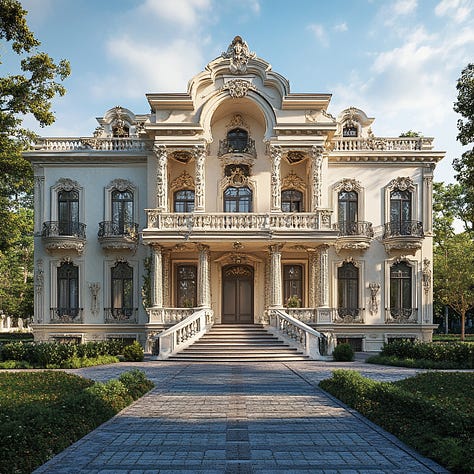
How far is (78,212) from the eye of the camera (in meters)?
27.0

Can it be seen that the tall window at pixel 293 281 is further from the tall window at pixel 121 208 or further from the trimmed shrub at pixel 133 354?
the trimmed shrub at pixel 133 354

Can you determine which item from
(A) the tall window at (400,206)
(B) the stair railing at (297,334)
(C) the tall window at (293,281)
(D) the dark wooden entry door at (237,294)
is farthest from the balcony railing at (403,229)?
(B) the stair railing at (297,334)

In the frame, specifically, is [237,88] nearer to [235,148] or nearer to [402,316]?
[235,148]

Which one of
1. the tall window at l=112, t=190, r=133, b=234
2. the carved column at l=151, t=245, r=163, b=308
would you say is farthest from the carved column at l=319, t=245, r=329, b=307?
the tall window at l=112, t=190, r=133, b=234

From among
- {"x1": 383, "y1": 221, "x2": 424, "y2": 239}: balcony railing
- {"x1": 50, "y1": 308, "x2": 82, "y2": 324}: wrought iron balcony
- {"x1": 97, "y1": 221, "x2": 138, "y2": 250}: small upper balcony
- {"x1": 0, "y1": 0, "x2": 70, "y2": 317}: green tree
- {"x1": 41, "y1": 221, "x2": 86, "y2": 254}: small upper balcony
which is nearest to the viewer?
{"x1": 0, "y1": 0, "x2": 70, "y2": 317}: green tree

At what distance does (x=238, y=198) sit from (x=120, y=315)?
803cm

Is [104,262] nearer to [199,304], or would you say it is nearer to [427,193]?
[199,304]

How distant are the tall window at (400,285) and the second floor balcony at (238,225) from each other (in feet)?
15.4

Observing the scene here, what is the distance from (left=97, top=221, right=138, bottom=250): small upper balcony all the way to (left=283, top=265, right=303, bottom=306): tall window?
7.50m

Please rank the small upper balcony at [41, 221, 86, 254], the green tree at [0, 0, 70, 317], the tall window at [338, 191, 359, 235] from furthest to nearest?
the tall window at [338, 191, 359, 235], the small upper balcony at [41, 221, 86, 254], the green tree at [0, 0, 70, 317]

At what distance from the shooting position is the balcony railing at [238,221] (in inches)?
949

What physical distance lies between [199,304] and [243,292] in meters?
3.25

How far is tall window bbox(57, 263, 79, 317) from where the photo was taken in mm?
26641

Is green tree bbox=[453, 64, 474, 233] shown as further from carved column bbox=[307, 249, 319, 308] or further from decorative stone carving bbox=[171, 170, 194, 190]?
decorative stone carving bbox=[171, 170, 194, 190]
